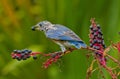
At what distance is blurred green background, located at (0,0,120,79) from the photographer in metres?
3.27

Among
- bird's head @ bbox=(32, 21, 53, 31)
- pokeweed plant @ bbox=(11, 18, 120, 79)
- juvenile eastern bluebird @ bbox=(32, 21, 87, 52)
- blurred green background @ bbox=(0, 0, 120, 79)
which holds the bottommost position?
pokeweed plant @ bbox=(11, 18, 120, 79)

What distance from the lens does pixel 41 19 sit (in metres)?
3.73

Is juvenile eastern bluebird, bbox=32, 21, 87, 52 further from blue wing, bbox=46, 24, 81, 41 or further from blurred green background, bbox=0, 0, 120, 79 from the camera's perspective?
blurred green background, bbox=0, 0, 120, 79

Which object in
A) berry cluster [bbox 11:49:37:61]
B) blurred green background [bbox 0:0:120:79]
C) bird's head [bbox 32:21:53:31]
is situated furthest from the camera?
blurred green background [bbox 0:0:120:79]

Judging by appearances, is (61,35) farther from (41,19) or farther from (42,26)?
(41,19)

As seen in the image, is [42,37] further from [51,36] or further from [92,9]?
[51,36]

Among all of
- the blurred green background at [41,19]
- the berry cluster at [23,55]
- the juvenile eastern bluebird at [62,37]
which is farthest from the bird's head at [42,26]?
the blurred green background at [41,19]

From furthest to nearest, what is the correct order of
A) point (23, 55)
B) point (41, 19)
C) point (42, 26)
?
point (41, 19)
point (42, 26)
point (23, 55)

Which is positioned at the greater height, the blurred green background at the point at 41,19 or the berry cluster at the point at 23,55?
the blurred green background at the point at 41,19

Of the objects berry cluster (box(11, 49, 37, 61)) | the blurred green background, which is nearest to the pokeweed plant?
berry cluster (box(11, 49, 37, 61))

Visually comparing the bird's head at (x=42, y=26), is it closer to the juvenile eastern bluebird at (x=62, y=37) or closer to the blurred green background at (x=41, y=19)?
the juvenile eastern bluebird at (x=62, y=37)

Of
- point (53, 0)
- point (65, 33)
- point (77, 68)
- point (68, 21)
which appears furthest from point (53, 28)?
point (53, 0)

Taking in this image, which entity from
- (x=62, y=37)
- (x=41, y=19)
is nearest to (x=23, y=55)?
(x=62, y=37)

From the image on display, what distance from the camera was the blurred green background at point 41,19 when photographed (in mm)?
3268
